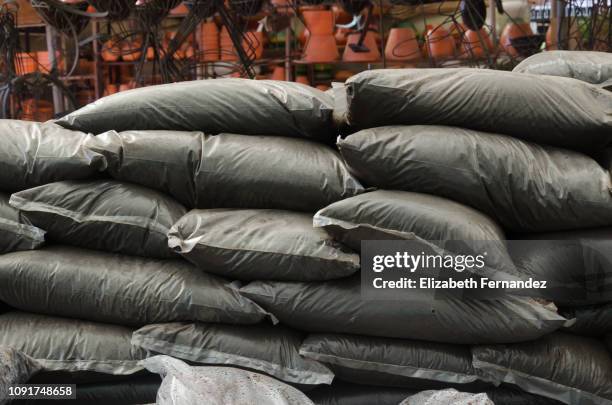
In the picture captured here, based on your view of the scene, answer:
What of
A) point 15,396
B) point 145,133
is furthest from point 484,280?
point 15,396

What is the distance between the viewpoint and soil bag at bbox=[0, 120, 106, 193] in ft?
4.85

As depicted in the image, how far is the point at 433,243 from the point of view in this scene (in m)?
1.37

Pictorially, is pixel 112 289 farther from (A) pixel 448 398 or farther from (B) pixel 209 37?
(B) pixel 209 37

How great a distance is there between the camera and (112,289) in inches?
57.6

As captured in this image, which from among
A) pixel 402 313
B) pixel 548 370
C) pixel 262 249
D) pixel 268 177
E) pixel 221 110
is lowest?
A: pixel 548 370

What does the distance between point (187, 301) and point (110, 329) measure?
7.3 inches

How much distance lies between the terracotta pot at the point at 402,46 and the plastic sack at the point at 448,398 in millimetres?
2939

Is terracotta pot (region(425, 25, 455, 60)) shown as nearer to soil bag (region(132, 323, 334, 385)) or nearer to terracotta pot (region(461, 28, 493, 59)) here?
terracotta pot (region(461, 28, 493, 59))

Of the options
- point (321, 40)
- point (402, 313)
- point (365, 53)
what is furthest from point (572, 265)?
point (321, 40)

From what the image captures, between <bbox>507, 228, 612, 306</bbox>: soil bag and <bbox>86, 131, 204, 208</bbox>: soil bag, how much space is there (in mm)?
637

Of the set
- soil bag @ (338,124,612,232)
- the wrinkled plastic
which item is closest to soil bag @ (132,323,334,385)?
soil bag @ (338,124,612,232)

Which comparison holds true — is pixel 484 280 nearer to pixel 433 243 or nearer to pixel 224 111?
pixel 433 243

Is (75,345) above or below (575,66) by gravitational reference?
below

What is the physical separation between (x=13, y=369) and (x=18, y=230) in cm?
29
